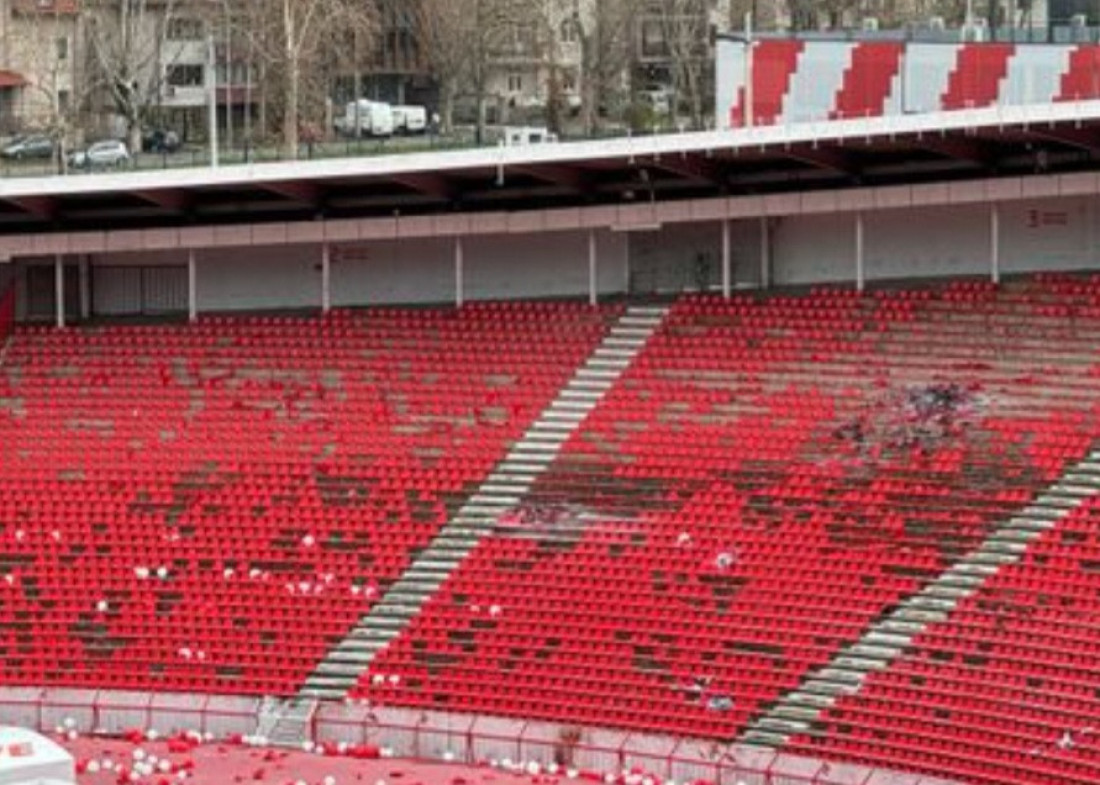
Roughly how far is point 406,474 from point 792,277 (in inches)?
316

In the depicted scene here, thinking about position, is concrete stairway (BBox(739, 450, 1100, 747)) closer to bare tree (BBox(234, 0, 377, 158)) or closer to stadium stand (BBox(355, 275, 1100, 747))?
stadium stand (BBox(355, 275, 1100, 747))

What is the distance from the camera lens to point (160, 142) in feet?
258

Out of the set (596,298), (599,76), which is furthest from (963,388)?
(599,76)

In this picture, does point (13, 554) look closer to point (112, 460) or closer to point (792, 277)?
point (112, 460)

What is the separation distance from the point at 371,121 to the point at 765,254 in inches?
1162

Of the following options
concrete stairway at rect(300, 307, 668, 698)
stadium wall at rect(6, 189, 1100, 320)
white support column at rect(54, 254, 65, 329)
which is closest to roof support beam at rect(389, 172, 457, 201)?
stadium wall at rect(6, 189, 1100, 320)

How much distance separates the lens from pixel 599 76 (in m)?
87.4

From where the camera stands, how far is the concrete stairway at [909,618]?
4403 cm

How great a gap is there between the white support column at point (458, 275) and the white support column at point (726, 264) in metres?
4.72

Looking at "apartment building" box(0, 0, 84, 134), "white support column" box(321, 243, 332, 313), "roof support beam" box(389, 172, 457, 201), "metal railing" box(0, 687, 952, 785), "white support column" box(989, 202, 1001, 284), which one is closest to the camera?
"metal railing" box(0, 687, 952, 785)

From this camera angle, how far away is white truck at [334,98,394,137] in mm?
81919

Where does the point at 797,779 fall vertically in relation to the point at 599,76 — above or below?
below

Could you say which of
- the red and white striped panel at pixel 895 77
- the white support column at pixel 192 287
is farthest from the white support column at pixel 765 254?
the white support column at pixel 192 287

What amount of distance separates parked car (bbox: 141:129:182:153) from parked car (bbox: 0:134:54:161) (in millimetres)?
2478
